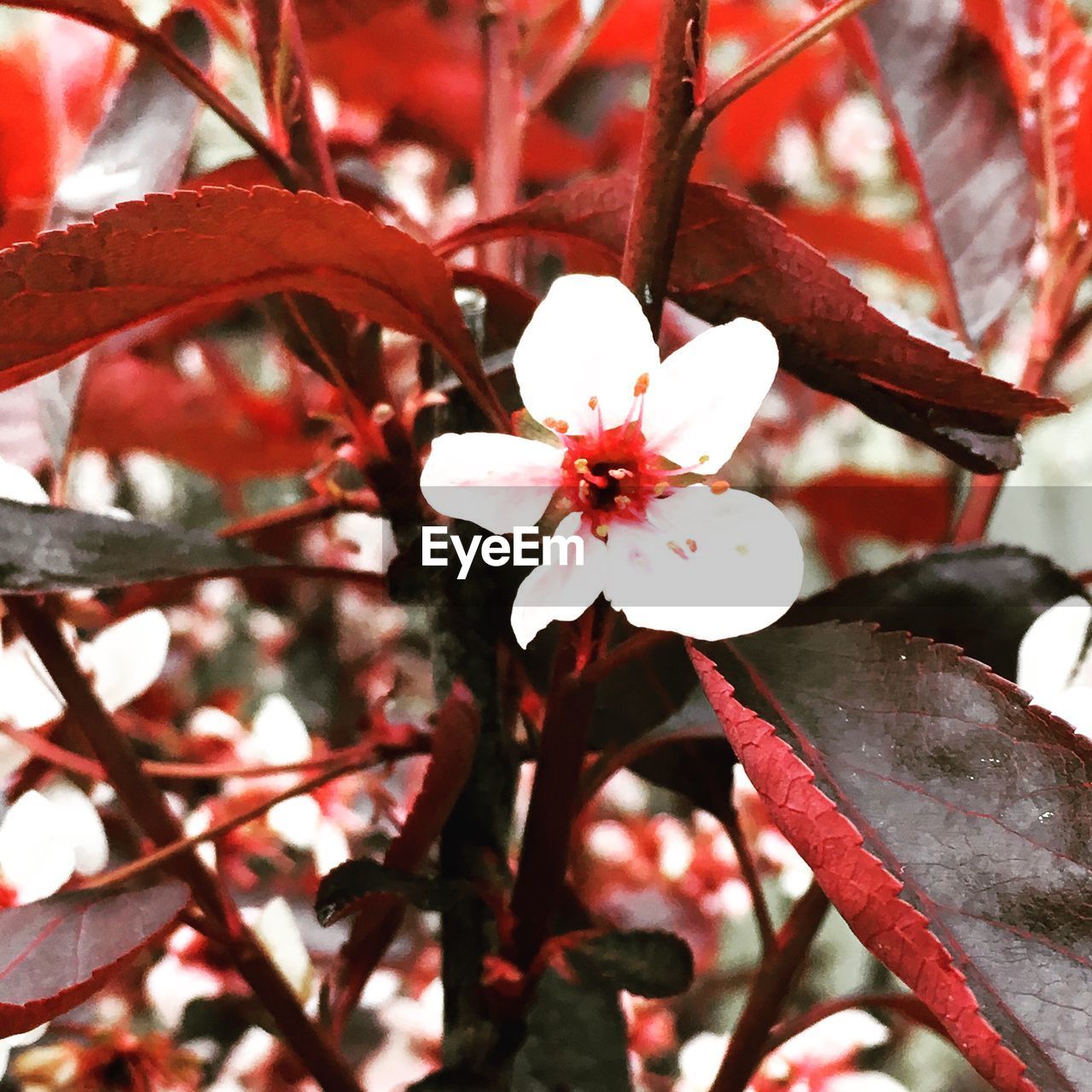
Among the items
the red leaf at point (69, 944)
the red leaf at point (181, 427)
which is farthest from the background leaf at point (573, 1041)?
the red leaf at point (181, 427)

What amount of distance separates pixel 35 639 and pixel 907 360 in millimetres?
278

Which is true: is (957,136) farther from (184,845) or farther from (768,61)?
(184,845)

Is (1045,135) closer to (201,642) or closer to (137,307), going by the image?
(137,307)

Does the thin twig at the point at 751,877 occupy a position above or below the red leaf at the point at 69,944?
below

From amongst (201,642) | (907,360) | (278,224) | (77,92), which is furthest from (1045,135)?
(201,642)

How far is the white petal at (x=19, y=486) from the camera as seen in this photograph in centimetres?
32

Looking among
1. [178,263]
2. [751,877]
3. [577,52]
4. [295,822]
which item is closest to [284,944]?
[295,822]

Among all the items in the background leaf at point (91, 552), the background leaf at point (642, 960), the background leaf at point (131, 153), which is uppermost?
the background leaf at point (131, 153)

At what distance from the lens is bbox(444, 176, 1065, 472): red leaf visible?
0.26 m

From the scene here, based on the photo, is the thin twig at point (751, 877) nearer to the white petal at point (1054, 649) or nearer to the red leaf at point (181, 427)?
the white petal at point (1054, 649)

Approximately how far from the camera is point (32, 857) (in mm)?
349

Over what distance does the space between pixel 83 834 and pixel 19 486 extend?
0.47 ft

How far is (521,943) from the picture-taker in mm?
325

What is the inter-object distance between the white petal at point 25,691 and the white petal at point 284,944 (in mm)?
119
